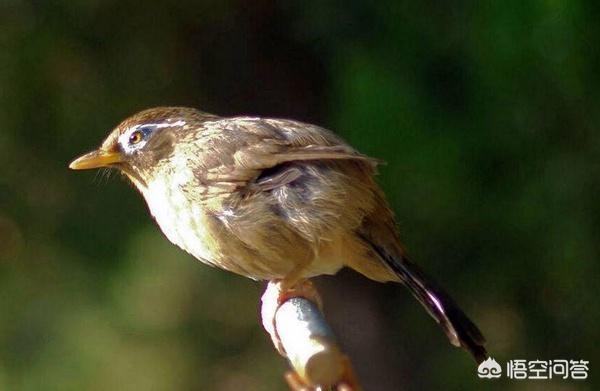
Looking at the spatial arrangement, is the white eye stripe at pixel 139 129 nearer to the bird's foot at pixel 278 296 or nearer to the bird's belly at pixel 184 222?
the bird's belly at pixel 184 222

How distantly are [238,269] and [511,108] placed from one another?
7.59 feet

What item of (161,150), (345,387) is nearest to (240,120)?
(161,150)

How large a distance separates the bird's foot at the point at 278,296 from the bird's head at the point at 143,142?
61 cm

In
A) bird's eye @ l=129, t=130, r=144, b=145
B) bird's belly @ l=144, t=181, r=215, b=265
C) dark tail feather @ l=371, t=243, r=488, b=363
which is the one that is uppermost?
bird's eye @ l=129, t=130, r=144, b=145

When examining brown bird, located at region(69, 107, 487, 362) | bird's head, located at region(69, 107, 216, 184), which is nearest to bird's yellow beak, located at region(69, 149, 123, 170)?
bird's head, located at region(69, 107, 216, 184)

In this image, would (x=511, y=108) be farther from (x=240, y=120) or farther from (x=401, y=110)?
(x=240, y=120)

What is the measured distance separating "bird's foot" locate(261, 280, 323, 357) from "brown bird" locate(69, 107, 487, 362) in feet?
0.08

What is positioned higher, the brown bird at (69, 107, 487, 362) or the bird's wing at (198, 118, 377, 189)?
the bird's wing at (198, 118, 377, 189)

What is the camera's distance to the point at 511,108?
5812 mm

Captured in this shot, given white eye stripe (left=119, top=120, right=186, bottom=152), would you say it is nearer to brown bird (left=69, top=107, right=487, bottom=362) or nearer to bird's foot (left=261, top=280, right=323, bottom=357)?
brown bird (left=69, top=107, right=487, bottom=362)

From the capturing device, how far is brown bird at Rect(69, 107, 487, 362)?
12.5ft

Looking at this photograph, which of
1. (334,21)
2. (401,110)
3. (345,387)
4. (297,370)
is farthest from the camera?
(334,21)

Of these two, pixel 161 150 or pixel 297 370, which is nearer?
pixel 297 370

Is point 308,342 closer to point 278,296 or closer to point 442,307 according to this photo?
point 278,296
